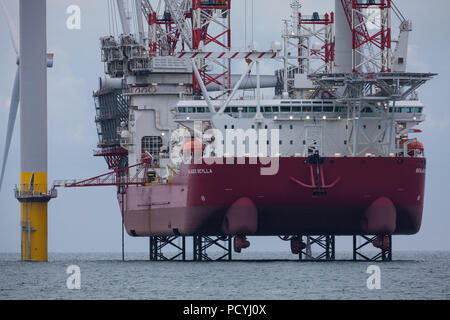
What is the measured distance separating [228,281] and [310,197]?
9322 millimetres

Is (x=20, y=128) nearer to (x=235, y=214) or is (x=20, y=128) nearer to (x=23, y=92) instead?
(x=23, y=92)

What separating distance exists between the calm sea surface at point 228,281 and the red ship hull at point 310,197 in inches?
87.1

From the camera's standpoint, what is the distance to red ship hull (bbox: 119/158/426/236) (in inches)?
2581

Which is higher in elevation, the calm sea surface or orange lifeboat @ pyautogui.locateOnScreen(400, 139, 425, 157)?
orange lifeboat @ pyautogui.locateOnScreen(400, 139, 425, 157)

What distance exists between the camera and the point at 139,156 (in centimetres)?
8231

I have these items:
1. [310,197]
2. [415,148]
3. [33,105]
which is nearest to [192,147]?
[310,197]

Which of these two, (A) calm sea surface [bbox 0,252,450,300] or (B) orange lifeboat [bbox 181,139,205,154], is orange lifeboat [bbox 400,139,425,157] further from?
(B) orange lifeboat [bbox 181,139,205,154]

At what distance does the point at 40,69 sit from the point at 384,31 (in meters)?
19.1

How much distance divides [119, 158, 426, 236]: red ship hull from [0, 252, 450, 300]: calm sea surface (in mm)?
2212

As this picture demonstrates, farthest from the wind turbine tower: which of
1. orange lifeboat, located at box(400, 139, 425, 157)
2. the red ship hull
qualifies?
orange lifeboat, located at box(400, 139, 425, 157)

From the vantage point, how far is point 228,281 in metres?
58.2

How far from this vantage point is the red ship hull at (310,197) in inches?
2581

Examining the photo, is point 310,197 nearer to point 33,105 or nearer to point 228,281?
point 228,281
